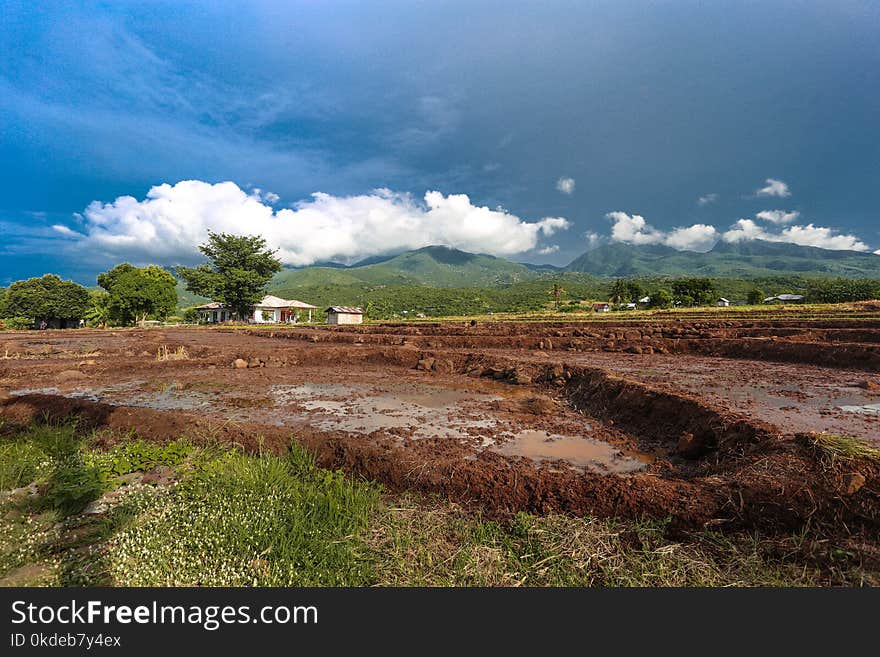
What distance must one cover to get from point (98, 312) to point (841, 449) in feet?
230

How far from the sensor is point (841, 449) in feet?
13.1

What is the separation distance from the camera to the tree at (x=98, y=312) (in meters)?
49.9

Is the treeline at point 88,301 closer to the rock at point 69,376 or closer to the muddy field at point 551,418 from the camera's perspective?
the muddy field at point 551,418

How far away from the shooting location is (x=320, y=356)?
691 inches

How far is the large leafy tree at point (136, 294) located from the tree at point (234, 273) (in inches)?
195

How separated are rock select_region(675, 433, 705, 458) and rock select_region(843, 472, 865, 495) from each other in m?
2.19

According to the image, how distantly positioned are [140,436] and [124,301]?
176ft

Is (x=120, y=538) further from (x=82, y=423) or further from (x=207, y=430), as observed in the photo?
(x=82, y=423)

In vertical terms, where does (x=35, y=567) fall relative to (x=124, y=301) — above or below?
below

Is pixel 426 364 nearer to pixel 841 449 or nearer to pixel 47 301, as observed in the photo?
pixel 841 449

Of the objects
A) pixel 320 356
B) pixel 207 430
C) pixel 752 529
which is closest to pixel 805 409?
pixel 752 529

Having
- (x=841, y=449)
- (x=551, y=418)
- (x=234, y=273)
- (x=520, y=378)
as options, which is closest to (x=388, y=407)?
(x=551, y=418)

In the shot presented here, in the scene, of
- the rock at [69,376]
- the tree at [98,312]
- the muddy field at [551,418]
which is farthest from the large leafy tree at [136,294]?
the rock at [69,376]

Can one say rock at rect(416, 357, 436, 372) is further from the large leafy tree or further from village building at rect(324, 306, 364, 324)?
the large leafy tree
